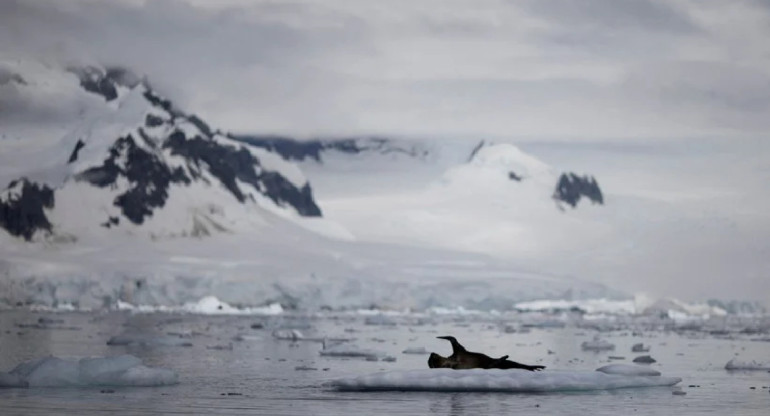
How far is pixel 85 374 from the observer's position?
25391 mm

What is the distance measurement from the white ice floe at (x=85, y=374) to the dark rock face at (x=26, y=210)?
516ft

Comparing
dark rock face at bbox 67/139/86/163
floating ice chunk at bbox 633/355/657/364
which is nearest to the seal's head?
floating ice chunk at bbox 633/355/657/364

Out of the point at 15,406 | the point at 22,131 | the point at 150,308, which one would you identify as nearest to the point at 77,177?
the point at 22,131

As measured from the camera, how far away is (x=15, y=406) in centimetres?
2158

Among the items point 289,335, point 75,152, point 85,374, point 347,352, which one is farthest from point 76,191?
point 85,374

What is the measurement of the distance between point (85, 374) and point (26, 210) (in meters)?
159

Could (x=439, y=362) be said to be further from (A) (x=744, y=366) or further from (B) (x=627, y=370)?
(A) (x=744, y=366)

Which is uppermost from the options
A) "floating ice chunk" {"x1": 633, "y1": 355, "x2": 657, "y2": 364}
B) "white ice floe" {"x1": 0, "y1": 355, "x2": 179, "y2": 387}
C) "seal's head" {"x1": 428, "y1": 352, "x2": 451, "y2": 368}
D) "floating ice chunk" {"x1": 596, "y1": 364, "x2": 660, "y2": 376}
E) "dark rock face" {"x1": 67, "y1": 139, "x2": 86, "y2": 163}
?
"dark rock face" {"x1": 67, "y1": 139, "x2": 86, "y2": 163}

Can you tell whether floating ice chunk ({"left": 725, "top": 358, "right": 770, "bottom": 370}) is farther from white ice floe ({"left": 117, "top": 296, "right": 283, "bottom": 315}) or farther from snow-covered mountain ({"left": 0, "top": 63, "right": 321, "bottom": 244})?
snow-covered mountain ({"left": 0, "top": 63, "right": 321, "bottom": 244})

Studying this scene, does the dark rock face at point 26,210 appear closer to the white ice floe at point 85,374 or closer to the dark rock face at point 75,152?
the dark rock face at point 75,152

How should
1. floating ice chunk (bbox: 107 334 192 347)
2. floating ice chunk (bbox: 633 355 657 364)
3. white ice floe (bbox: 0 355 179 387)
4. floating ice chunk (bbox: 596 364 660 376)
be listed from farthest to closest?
1. floating ice chunk (bbox: 107 334 192 347)
2. floating ice chunk (bbox: 633 355 657 364)
3. floating ice chunk (bbox: 596 364 660 376)
4. white ice floe (bbox: 0 355 179 387)

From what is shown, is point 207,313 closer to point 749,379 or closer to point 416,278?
point 416,278

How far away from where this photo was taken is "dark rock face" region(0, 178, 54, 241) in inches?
7013

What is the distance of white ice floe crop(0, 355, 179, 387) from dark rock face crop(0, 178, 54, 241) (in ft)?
516
